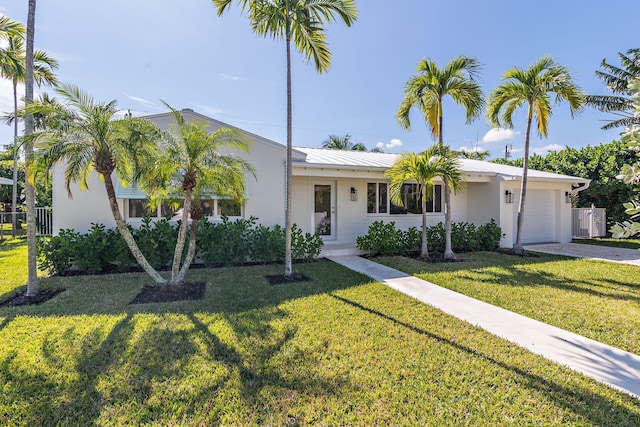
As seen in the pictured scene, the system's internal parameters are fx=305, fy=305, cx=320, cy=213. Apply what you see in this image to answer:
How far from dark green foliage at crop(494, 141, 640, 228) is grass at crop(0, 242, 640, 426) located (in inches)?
776

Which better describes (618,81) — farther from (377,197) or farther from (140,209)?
(140,209)

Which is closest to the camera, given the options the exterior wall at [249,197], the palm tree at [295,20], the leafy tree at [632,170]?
the leafy tree at [632,170]

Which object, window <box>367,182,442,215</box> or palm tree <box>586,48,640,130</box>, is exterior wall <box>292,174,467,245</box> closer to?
window <box>367,182,442,215</box>

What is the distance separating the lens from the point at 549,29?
12.3 m

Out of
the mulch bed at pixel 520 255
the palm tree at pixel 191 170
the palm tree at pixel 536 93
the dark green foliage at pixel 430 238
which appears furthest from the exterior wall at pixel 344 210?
the palm tree at pixel 536 93

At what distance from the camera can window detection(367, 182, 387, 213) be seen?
1334cm

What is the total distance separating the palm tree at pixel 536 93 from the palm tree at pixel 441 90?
3.73ft

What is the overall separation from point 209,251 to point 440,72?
9549mm

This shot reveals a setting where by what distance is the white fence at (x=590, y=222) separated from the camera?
18.3 metres

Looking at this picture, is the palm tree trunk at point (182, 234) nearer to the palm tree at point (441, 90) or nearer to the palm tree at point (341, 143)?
Answer: the palm tree at point (441, 90)

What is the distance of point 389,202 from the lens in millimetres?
13594

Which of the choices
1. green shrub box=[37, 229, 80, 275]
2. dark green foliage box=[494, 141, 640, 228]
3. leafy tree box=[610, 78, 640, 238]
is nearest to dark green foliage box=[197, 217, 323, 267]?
green shrub box=[37, 229, 80, 275]

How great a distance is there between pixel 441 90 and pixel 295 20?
5573 mm

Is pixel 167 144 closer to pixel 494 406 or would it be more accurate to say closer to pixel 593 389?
pixel 494 406
